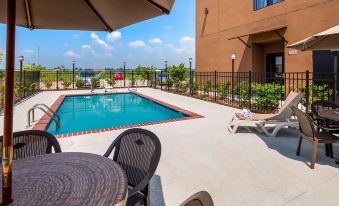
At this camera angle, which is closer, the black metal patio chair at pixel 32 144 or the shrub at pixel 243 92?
the black metal patio chair at pixel 32 144

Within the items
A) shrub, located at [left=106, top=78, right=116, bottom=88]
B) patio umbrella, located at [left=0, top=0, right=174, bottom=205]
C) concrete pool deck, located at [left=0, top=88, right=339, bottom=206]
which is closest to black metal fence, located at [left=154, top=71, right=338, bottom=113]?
concrete pool deck, located at [left=0, top=88, right=339, bottom=206]

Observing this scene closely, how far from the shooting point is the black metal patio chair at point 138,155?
2.09 metres

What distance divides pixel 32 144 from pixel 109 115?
7774 mm

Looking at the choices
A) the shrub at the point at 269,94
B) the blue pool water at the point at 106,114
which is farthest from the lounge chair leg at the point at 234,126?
the shrub at the point at 269,94

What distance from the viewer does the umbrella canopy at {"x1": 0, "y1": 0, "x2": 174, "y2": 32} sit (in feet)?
8.89

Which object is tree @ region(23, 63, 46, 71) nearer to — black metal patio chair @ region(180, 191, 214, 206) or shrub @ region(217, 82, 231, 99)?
shrub @ region(217, 82, 231, 99)

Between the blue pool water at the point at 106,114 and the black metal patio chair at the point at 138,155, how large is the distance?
5.26m

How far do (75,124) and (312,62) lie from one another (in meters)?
10.5

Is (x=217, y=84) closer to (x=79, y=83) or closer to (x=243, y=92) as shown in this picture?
(x=243, y=92)

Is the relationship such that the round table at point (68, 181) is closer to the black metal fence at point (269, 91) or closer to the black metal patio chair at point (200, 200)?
the black metal patio chair at point (200, 200)

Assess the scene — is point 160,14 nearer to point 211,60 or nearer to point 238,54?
point 238,54

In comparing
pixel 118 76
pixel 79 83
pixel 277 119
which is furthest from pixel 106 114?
pixel 118 76

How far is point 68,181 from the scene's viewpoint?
1644 millimetres

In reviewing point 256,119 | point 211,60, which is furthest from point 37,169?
point 211,60
